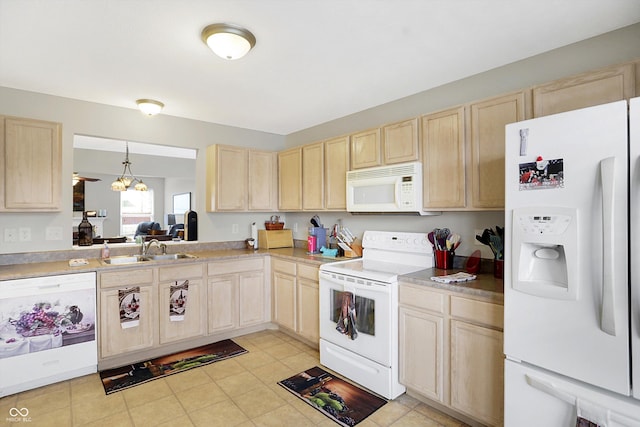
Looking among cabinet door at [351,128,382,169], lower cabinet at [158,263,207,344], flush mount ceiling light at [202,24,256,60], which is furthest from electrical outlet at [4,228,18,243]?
cabinet door at [351,128,382,169]

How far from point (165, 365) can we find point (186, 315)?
1.53 feet

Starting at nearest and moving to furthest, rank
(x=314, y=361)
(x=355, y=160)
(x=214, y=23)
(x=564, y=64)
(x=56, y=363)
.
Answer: (x=214, y=23), (x=564, y=64), (x=56, y=363), (x=314, y=361), (x=355, y=160)

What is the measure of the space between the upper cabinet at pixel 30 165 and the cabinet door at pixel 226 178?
141 cm

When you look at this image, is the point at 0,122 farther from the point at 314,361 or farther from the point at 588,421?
the point at 588,421

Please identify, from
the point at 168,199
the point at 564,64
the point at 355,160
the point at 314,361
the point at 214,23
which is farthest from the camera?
the point at 168,199

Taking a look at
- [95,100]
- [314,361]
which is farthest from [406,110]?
[95,100]

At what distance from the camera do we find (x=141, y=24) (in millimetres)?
1979

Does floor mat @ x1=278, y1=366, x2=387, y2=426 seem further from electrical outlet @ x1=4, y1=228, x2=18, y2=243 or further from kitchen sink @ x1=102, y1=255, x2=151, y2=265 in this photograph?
electrical outlet @ x1=4, y1=228, x2=18, y2=243

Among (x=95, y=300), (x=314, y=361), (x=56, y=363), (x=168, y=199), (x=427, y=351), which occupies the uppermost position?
(x=168, y=199)

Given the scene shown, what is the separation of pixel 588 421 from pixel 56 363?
11.5 feet

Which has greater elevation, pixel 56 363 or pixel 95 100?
pixel 95 100

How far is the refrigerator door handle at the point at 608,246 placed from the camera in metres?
1.40

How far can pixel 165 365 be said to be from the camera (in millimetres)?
3031

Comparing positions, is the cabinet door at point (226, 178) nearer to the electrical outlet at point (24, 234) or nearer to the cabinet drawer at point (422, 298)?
the electrical outlet at point (24, 234)
